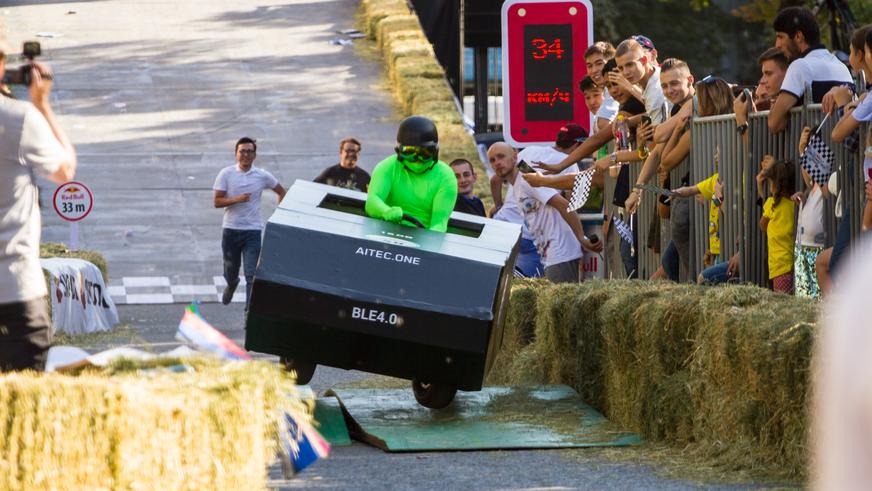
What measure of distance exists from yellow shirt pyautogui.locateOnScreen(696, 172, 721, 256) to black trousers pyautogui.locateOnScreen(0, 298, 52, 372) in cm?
625

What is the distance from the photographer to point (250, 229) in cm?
1645

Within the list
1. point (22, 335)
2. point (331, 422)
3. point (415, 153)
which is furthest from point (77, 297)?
point (22, 335)

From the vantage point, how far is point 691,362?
297 inches

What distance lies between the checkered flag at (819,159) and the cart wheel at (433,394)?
7.94ft

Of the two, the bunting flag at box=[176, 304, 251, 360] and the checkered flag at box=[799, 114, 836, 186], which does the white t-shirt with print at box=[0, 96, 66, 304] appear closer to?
the bunting flag at box=[176, 304, 251, 360]

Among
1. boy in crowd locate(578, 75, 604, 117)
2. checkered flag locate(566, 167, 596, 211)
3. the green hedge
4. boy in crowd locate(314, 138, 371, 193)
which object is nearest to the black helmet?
the green hedge

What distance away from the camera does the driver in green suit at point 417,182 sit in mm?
9273

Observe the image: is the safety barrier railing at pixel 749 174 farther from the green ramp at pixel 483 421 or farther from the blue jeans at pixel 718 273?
the green ramp at pixel 483 421

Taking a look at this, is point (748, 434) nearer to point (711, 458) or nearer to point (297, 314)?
point (711, 458)

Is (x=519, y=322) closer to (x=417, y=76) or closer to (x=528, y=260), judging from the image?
(x=528, y=260)

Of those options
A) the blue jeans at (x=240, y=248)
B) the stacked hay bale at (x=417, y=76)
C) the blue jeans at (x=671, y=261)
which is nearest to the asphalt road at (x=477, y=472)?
the blue jeans at (x=671, y=261)

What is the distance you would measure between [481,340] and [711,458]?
5.43 ft

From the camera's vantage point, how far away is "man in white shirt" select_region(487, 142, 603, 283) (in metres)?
12.4

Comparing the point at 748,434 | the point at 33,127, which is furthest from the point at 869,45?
the point at 33,127
